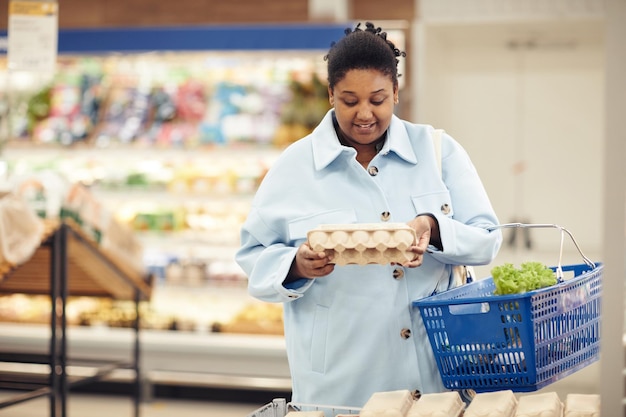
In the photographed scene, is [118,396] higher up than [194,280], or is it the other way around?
[194,280]

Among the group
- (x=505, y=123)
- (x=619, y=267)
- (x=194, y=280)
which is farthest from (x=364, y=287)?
(x=505, y=123)

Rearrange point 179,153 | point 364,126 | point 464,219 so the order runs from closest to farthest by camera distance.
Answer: point 364,126
point 464,219
point 179,153

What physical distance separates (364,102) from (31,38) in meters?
2.48

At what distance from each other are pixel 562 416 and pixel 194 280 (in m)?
4.55

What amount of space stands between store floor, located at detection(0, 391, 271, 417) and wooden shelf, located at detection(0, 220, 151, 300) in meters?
1.08

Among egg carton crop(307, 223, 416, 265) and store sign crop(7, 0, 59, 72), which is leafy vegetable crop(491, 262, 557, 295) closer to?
egg carton crop(307, 223, 416, 265)

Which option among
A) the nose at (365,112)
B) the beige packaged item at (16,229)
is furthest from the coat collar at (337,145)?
the beige packaged item at (16,229)

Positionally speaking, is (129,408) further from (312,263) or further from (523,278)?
(523,278)

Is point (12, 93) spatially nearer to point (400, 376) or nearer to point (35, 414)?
point (35, 414)

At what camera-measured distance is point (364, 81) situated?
229 centimetres

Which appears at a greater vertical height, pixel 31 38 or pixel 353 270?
pixel 31 38

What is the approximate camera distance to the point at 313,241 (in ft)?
6.73

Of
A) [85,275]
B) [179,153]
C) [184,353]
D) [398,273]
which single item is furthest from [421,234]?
[179,153]

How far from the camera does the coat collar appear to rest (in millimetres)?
2385
